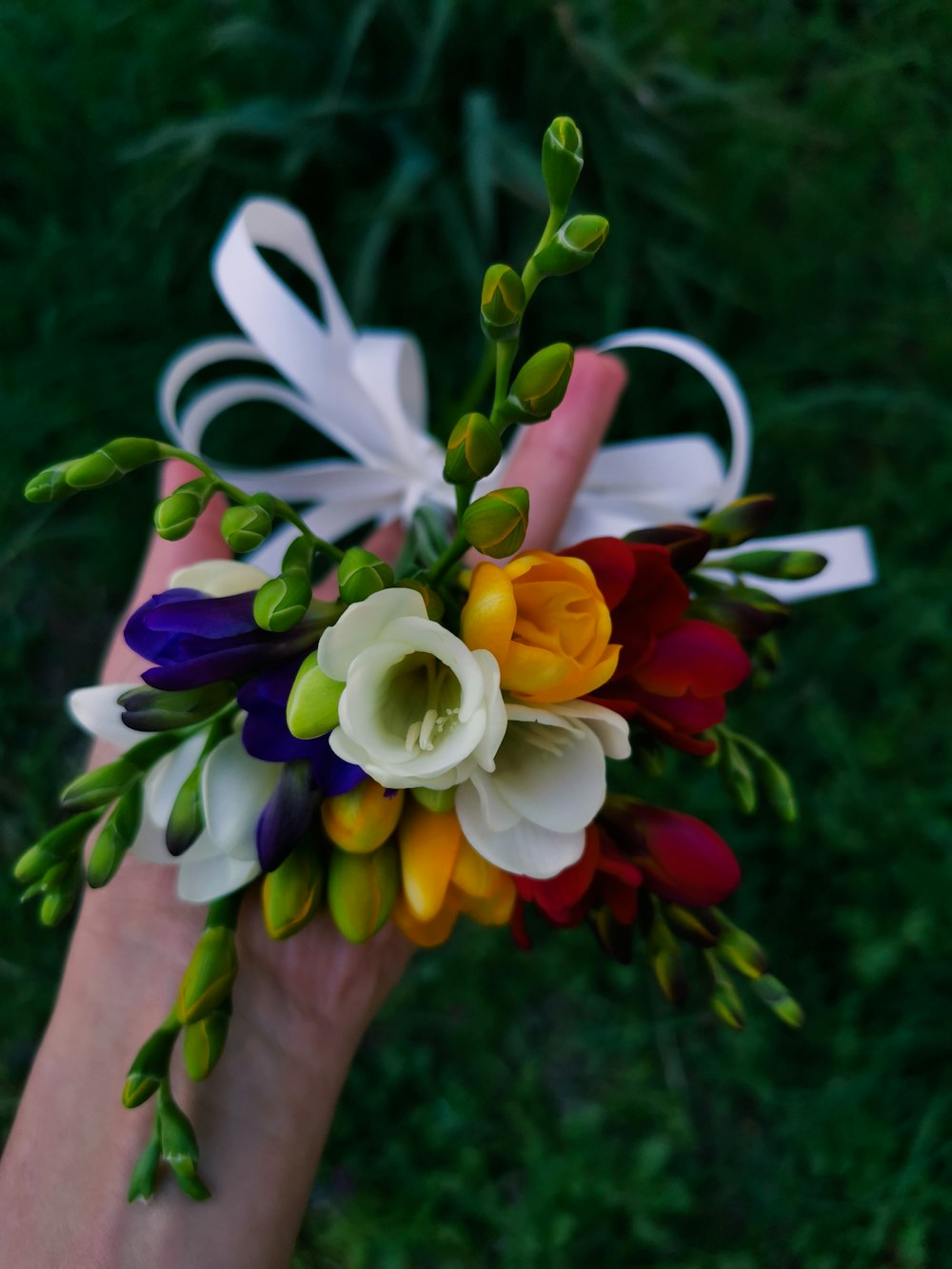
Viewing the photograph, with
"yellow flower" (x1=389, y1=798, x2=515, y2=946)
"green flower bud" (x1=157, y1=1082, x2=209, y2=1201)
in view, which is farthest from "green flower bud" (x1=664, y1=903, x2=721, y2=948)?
"green flower bud" (x1=157, y1=1082, x2=209, y2=1201)

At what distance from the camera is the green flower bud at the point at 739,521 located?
63 centimetres

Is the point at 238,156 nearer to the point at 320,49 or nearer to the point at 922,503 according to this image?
the point at 320,49

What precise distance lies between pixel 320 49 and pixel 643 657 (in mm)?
917

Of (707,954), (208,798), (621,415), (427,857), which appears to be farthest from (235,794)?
(621,415)

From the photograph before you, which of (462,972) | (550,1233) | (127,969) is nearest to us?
(127,969)

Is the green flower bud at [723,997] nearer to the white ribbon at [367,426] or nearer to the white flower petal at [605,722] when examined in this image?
the white flower petal at [605,722]

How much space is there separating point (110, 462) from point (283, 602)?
0.13m

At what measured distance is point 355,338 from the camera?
1.01 metres

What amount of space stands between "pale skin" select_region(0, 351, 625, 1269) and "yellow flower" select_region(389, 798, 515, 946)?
0.70 ft

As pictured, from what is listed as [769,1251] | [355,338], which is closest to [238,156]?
[355,338]

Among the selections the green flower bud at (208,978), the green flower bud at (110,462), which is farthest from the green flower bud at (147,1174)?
the green flower bud at (110,462)

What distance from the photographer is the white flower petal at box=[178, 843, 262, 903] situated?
0.61 metres

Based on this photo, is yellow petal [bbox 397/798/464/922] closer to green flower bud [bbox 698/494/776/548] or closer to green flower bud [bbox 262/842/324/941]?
green flower bud [bbox 262/842/324/941]

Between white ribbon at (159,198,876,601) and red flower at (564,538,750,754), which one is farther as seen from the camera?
white ribbon at (159,198,876,601)
